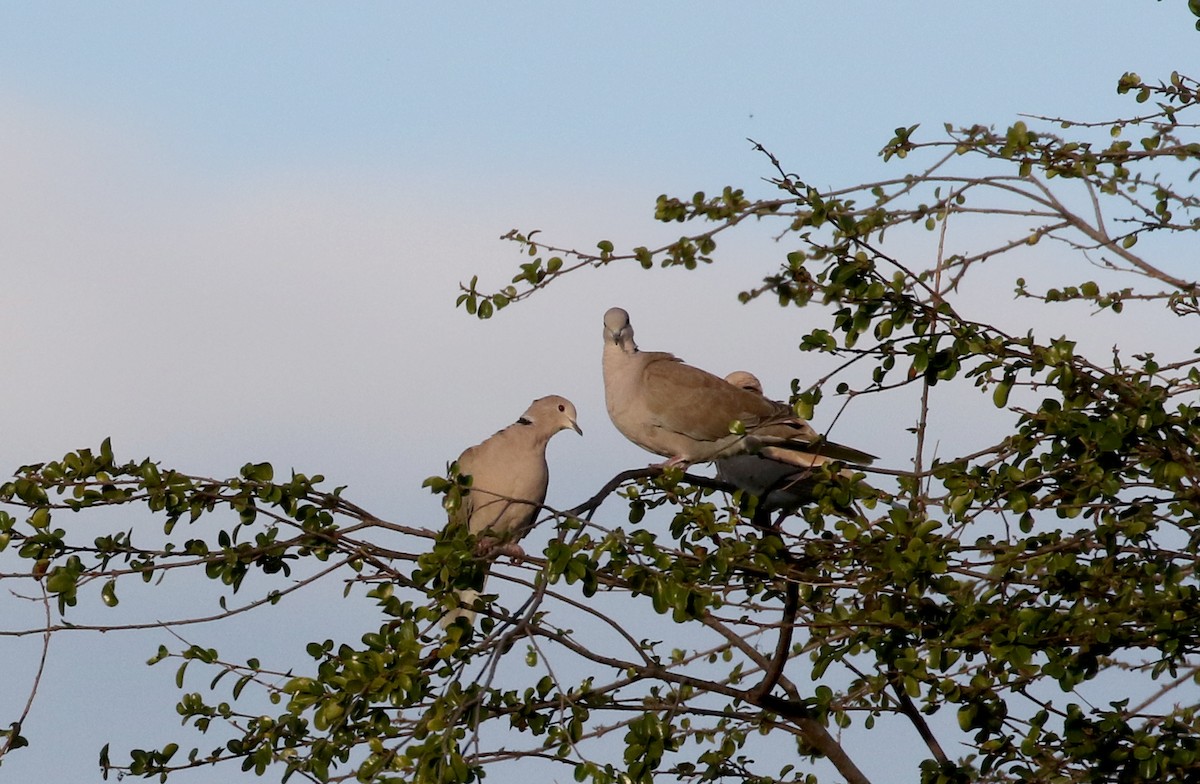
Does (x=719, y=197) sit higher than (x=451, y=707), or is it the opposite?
(x=719, y=197)

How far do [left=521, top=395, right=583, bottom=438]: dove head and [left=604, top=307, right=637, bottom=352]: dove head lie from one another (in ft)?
1.75

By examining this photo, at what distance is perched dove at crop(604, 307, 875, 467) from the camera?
6.62 metres

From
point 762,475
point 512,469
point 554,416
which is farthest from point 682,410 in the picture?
point 512,469

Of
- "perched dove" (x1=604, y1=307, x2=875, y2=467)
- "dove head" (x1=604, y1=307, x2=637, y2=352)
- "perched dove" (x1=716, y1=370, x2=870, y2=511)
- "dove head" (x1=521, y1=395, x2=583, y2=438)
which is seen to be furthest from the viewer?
"dove head" (x1=604, y1=307, x2=637, y2=352)

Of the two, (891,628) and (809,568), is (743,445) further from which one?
(891,628)

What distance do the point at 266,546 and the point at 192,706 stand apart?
33.3 inches

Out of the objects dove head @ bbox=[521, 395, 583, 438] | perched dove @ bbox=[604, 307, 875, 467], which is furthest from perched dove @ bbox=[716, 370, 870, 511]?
dove head @ bbox=[521, 395, 583, 438]

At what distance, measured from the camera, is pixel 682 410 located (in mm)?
6793

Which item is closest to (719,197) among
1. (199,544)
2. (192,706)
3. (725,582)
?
(725,582)

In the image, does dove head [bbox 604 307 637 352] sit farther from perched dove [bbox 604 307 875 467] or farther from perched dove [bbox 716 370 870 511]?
perched dove [bbox 716 370 870 511]

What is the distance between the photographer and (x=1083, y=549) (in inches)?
181

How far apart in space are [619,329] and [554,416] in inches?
27.1

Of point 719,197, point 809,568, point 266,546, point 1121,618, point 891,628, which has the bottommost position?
point 1121,618

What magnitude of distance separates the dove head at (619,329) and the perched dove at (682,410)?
0.30 feet
